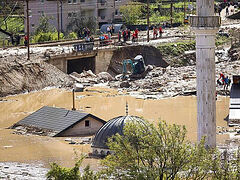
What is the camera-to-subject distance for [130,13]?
83750mm

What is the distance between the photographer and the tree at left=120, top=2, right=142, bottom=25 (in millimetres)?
83438

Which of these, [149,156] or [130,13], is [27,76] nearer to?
[130,13]

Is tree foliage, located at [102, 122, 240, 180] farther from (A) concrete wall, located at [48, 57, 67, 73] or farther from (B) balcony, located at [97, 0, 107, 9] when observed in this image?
(B) balcony, located at [97, 0, 107, 9]

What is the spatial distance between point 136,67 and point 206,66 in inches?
1198

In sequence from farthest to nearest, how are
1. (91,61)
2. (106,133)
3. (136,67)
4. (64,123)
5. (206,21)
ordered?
1. (91,61)
2. (136,67)
3. (64,123)
4. (106,133)
5. (206,21)

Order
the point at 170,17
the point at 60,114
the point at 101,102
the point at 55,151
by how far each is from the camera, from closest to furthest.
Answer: the point at 55,151
the point at 60,114
the point at 101,102
the point at 170,17

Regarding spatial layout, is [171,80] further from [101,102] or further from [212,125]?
[212,125]

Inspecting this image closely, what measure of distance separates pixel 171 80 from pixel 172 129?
1345 inches

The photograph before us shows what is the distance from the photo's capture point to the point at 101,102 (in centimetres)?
5466

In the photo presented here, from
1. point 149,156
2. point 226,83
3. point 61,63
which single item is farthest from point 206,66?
point 61,63

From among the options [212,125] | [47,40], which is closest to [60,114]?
[212,125]

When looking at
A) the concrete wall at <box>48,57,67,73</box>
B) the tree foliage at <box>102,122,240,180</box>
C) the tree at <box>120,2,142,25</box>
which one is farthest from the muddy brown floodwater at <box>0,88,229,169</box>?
the tree at <box>120,2,142,25</box>

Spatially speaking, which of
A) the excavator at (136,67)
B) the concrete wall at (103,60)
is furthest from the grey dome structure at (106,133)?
the concrete wall at (103,60)

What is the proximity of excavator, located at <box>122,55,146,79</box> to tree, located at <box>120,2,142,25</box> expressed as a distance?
19740 millimetres
